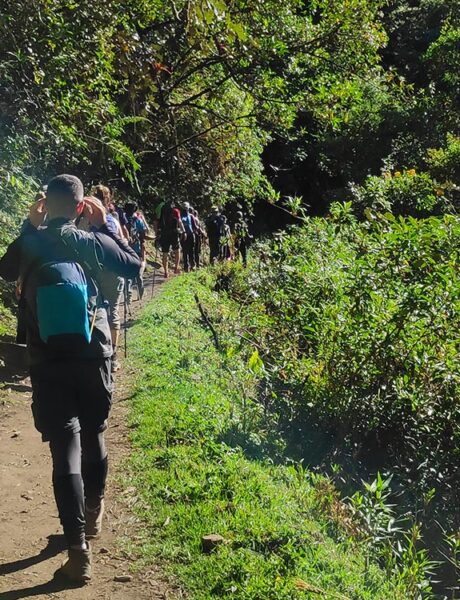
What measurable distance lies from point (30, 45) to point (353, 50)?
12.7 meters

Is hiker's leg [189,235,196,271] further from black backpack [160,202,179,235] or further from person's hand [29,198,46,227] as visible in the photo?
person's hand [29,198,46,227]

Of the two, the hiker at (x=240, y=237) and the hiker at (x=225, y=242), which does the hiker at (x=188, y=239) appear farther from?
the hiker at (x=240, y=237)

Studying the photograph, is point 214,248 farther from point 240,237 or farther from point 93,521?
point 93,521

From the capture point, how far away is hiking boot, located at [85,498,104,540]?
15.0 ft

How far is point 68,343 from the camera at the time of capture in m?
3.97

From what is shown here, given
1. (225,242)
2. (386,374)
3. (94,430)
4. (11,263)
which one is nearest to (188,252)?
(225,242)

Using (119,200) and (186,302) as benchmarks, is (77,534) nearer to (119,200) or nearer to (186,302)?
(186,302)

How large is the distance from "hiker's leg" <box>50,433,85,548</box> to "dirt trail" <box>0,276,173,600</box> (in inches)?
13.4

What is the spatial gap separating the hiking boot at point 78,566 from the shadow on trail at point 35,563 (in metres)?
0.05

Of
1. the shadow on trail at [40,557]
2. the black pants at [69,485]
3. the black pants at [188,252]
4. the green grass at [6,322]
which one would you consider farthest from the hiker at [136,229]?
the black pants at [69,485]

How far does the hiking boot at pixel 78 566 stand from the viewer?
4.00 m

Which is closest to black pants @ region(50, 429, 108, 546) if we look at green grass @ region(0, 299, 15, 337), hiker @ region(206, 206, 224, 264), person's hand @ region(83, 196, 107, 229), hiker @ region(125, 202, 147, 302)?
person's hand @ region(83, 196, 107, 229)

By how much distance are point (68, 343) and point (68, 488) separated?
77 centimetres

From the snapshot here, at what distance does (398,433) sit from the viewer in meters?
7.76
